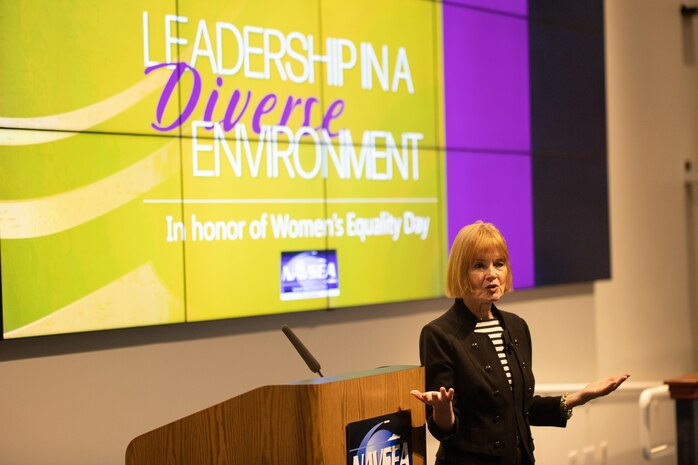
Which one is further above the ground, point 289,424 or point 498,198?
point 498,198

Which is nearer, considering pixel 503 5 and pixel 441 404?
pixel 441 404

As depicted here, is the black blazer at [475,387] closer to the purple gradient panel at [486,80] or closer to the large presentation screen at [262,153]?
the large presentation screen at [262,153]

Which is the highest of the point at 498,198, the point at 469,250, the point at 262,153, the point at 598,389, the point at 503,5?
the point at 503,5

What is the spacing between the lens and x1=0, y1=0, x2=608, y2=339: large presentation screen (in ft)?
14.1

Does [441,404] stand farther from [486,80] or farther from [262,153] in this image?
[486,80]

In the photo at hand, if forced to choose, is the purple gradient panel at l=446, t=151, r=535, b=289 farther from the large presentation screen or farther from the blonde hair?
the blonde hair

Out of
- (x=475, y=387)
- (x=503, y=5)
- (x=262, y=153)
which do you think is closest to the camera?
(x=475, y=387)

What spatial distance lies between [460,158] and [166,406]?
2.60 meters

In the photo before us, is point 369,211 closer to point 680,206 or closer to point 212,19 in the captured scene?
point 212,19

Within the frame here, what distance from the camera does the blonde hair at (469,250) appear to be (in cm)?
298

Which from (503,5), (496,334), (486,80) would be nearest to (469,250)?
(496,334)

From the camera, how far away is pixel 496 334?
120 inches

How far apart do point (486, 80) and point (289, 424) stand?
4.49 metres

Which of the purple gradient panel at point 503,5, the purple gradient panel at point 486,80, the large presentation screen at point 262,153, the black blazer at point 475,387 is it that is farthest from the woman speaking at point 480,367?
the purple gradient panel at point 503,5
